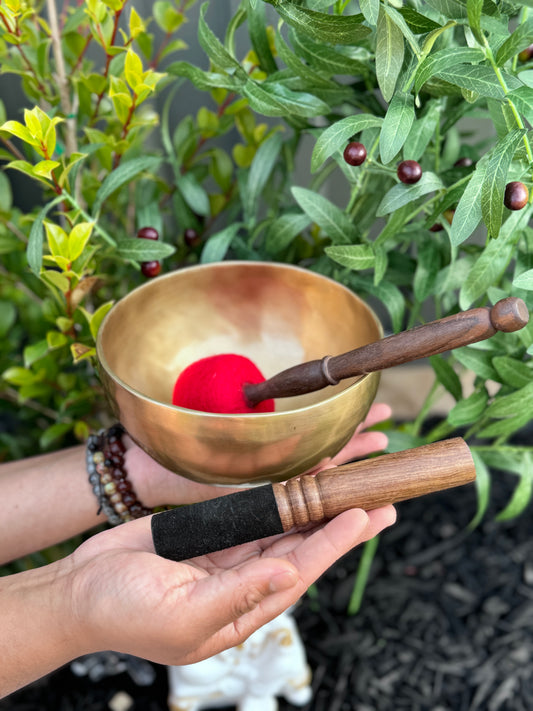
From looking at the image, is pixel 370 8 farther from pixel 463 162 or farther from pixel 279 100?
pixel 463 162

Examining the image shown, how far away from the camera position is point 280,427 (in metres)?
0.61

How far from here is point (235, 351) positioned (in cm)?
90

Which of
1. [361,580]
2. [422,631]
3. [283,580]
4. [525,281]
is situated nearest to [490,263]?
[525,281]

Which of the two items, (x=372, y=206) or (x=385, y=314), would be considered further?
(x=385, y=314)

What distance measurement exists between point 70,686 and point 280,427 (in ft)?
2.50

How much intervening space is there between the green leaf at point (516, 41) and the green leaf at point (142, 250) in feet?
1.34

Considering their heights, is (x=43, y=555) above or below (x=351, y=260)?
below

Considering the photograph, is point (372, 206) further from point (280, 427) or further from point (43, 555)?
point (43, 555)

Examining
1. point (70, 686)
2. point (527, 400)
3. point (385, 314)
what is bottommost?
point (70, 686)

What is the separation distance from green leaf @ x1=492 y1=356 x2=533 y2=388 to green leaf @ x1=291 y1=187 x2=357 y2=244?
23 centimetres

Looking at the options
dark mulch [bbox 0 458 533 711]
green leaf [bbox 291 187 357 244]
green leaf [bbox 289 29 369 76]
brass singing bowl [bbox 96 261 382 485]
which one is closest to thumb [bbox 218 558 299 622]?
brass singing bowl [bbox 96 261 382 485]

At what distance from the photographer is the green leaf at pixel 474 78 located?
56 cm

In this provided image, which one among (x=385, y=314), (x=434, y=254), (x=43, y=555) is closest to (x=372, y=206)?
(x=434, y=254)

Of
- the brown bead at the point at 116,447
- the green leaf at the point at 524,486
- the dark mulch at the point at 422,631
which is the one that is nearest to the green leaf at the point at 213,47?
the brown bead at the point at 116,447
